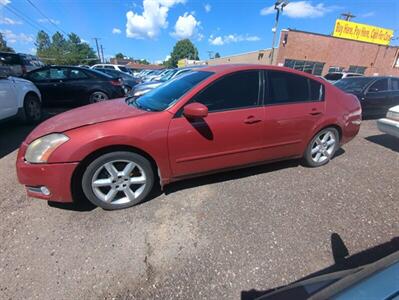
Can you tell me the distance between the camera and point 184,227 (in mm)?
2492

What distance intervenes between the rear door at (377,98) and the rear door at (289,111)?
4631 mm

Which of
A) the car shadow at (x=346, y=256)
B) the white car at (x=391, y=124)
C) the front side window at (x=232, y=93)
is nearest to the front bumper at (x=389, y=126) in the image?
the white car at (x=391, y=124)

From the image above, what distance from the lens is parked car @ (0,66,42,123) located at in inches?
184

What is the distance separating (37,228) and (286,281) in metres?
2.48

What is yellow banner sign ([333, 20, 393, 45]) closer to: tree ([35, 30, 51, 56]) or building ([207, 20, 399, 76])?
building ([207, 20, 399, 76])

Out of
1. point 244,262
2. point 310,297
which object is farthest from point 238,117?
point 310,297

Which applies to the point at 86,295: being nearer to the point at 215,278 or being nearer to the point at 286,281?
the point at 215,278

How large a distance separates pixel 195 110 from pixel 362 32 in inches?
1396

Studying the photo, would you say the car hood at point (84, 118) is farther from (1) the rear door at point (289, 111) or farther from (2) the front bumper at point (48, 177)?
(1) the rear door at point (289, 111)

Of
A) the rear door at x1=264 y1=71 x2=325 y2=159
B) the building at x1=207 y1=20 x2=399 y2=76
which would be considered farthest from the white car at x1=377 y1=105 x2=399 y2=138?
the building at x1=207 y1=20 x2=399 y2=76

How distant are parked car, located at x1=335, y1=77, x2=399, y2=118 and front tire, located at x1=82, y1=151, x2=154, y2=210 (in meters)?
7.15

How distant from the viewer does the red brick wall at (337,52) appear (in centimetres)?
2469

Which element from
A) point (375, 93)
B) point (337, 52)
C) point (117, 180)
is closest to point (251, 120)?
point (117, 180)

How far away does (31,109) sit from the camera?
5719 millimetres
